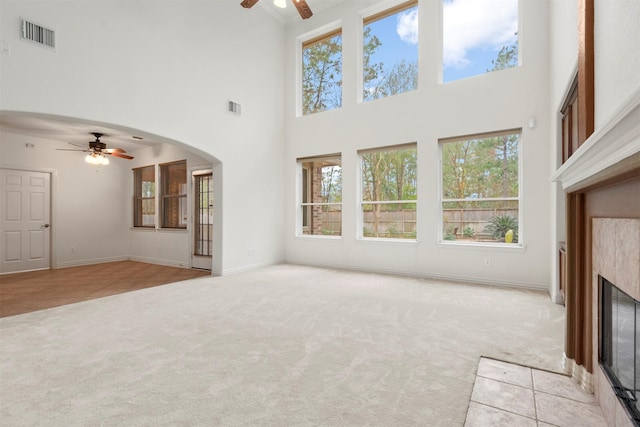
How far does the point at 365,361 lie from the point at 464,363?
69 centimetres

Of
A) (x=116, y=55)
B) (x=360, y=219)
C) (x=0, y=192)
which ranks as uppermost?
(x=116, y=55)

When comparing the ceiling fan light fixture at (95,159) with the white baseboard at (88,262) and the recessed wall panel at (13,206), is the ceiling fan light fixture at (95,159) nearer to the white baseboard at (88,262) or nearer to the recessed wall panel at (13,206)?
the recessed wall panel at (13,206)

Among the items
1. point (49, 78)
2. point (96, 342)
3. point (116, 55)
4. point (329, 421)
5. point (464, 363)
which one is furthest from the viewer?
point (116, 55)

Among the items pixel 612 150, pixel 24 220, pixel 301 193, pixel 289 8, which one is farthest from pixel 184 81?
pixel 612 150

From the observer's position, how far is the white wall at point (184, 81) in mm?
3354

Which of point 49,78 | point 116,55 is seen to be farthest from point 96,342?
point 116,55

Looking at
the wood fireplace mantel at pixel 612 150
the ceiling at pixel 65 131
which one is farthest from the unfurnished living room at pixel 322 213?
the ceiling at pixel 65 131

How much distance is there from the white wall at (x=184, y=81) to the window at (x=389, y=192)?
6.16 ft

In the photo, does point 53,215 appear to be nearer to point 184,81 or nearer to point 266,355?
point 184,81

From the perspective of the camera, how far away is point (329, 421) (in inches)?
62.4

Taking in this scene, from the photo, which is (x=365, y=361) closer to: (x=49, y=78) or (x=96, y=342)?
(x=96, y=342)

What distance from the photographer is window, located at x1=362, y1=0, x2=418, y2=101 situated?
5.40m

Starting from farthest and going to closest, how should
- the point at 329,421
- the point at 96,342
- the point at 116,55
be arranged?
the point at 116,55 → the point at 96,342 → the point at 329,421

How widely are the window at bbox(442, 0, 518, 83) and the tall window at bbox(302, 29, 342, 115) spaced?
2.04 meters
